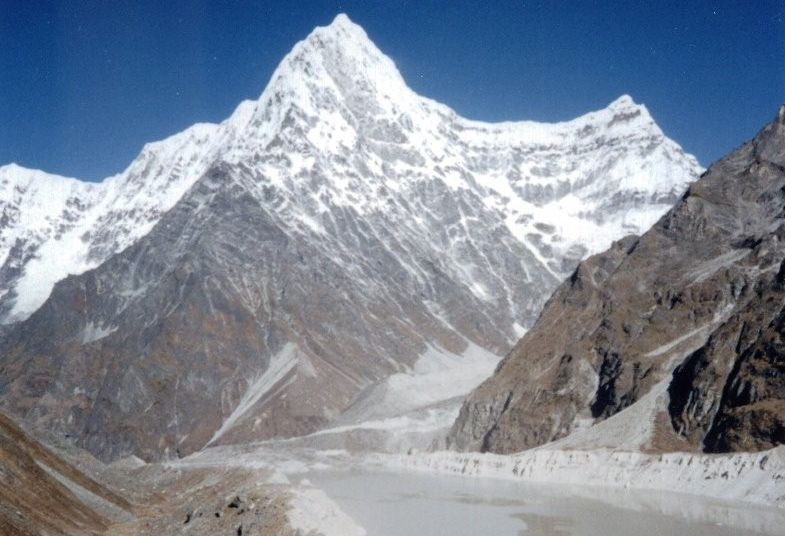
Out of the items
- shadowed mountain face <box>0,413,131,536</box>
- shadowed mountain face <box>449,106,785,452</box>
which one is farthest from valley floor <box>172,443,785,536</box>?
shadowed mountain face <box>0,413,131,536</box>

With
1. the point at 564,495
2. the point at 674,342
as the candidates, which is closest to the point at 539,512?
the point at 564,495

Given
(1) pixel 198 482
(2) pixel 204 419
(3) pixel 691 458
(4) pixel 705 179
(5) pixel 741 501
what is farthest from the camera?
(2) pixel 204 419

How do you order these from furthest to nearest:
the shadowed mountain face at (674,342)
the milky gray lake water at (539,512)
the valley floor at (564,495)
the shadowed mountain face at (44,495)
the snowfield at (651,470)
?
the shadowed mountain face at (674,342) < the snowfield at (651,470) < the valley floor at (564,495) < the milky gray lake water at (539,512) < the shadowed mountain face at (44,495)

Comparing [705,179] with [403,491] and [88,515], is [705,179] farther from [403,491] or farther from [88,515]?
[88,515]

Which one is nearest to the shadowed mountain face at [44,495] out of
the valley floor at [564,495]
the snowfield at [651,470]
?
the valley floor at [564,495]

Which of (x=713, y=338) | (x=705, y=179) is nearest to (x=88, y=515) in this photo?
(x=713, y=338)

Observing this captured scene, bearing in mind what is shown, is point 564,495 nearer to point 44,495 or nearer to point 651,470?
point 651,470

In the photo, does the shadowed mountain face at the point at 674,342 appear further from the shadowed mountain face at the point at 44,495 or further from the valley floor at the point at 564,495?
the shadowed mountain face at the point at 44,495

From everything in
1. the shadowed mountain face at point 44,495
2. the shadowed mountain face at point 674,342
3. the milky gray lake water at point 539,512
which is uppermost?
the shadowed mountain face at point 674,342
